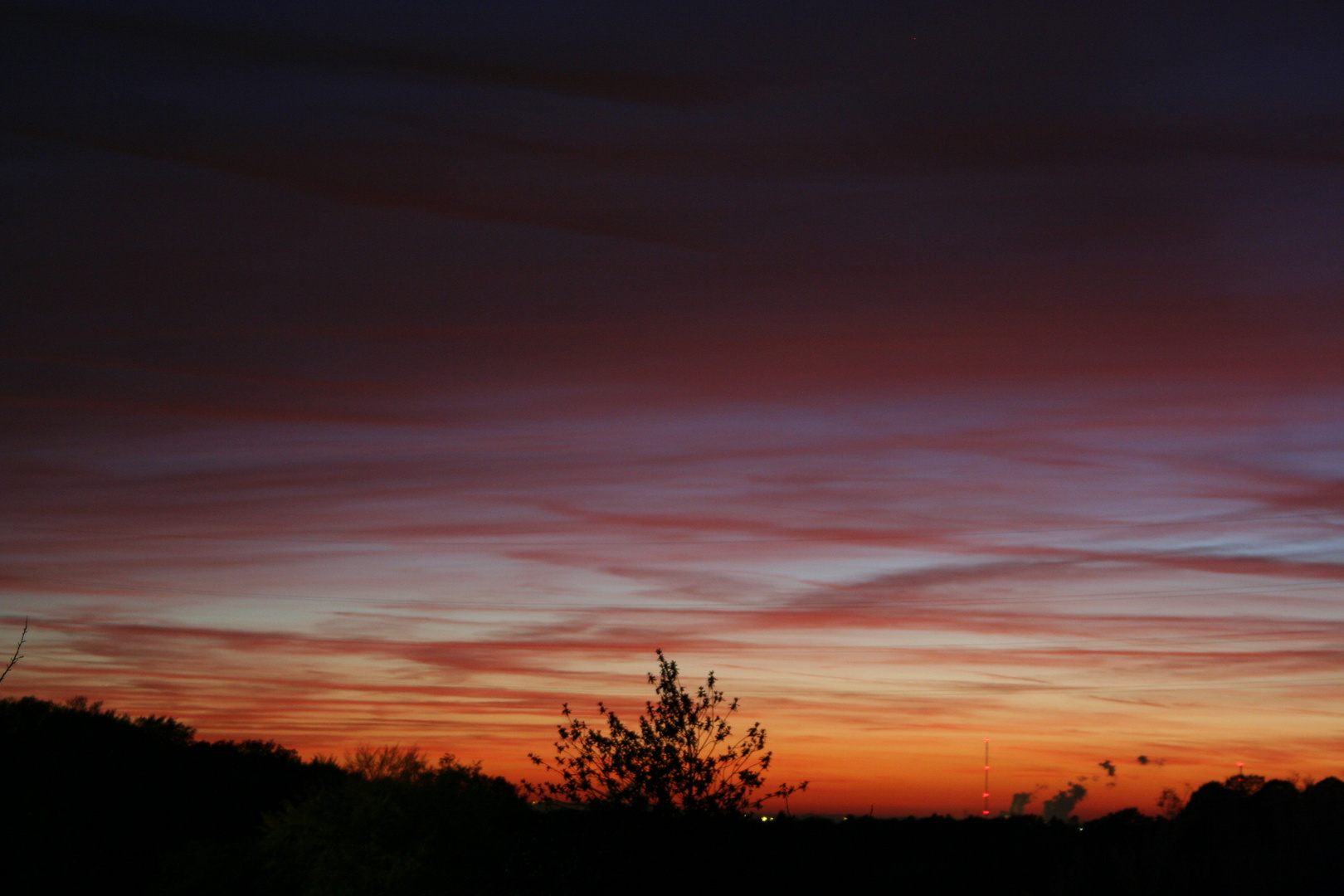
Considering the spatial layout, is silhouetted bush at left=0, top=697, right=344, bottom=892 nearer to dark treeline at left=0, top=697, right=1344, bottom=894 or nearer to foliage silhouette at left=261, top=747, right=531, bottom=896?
dark treeline at left=0, top=697, right=1344, bottom=894

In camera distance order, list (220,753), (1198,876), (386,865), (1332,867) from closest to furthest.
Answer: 1. (386,865)
2. (220,753)
3. (1332,867)
4. (1198,876)

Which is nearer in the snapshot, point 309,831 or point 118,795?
point 309,831

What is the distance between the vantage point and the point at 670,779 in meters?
28.4

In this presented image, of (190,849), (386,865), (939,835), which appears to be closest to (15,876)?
(190,849)

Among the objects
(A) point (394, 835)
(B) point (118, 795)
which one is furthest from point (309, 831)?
(B) point (118, 795)

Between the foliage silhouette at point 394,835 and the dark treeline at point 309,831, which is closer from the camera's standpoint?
the dark treeline at point 309,831

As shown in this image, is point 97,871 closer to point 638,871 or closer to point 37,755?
point 37,755

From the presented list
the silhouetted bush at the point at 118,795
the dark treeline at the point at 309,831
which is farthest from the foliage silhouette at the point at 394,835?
the silhouetted bush at the point at 118,795

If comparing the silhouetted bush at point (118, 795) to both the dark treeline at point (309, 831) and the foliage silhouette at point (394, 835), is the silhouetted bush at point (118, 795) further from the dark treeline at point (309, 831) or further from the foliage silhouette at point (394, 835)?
the foliage silhouette at point (394, 835)

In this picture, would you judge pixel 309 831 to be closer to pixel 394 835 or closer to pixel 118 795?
pixel 394 835

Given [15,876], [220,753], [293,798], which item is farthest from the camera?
[220,753]

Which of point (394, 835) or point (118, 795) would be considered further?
point (118, 795)

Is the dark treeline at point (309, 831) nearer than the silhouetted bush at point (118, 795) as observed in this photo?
Yes

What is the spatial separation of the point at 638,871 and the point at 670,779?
2139mm
